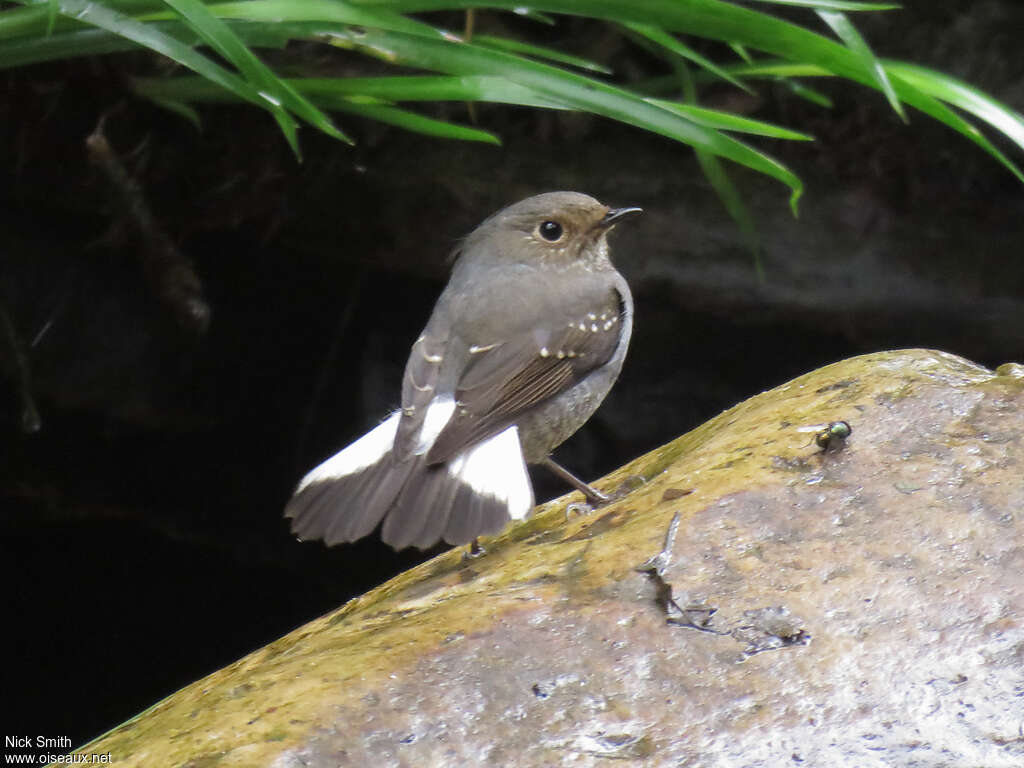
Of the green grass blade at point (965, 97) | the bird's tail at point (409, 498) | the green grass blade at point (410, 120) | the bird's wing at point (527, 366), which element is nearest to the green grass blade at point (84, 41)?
the green grass blade at point (410, 120)

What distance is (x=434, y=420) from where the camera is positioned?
12.2 ft

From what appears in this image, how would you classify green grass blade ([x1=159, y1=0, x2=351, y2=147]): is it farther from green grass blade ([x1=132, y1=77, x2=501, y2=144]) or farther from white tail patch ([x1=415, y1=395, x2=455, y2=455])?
white tail patch ([x1=415, y1=395, x2=455, y2=455])

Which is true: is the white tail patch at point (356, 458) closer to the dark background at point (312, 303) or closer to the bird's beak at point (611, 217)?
the bird's beak at point (611, 217)

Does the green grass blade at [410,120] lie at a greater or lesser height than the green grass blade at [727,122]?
greater

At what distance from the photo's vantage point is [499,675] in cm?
253

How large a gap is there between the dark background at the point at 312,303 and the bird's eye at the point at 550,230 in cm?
67

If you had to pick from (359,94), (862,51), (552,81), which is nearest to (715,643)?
(552,81)

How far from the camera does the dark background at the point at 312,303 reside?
5.12 metres

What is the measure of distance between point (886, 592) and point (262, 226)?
11.4 feet

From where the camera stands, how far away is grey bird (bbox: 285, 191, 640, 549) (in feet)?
11.1

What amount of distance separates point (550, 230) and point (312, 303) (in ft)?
4.83

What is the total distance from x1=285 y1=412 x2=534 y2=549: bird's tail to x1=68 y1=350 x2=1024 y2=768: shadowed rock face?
0.46 feet

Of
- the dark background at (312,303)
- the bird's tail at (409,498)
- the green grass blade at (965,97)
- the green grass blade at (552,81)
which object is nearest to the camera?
the bird's tail at (409,498)

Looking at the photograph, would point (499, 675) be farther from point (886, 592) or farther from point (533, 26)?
point (533, 26)
